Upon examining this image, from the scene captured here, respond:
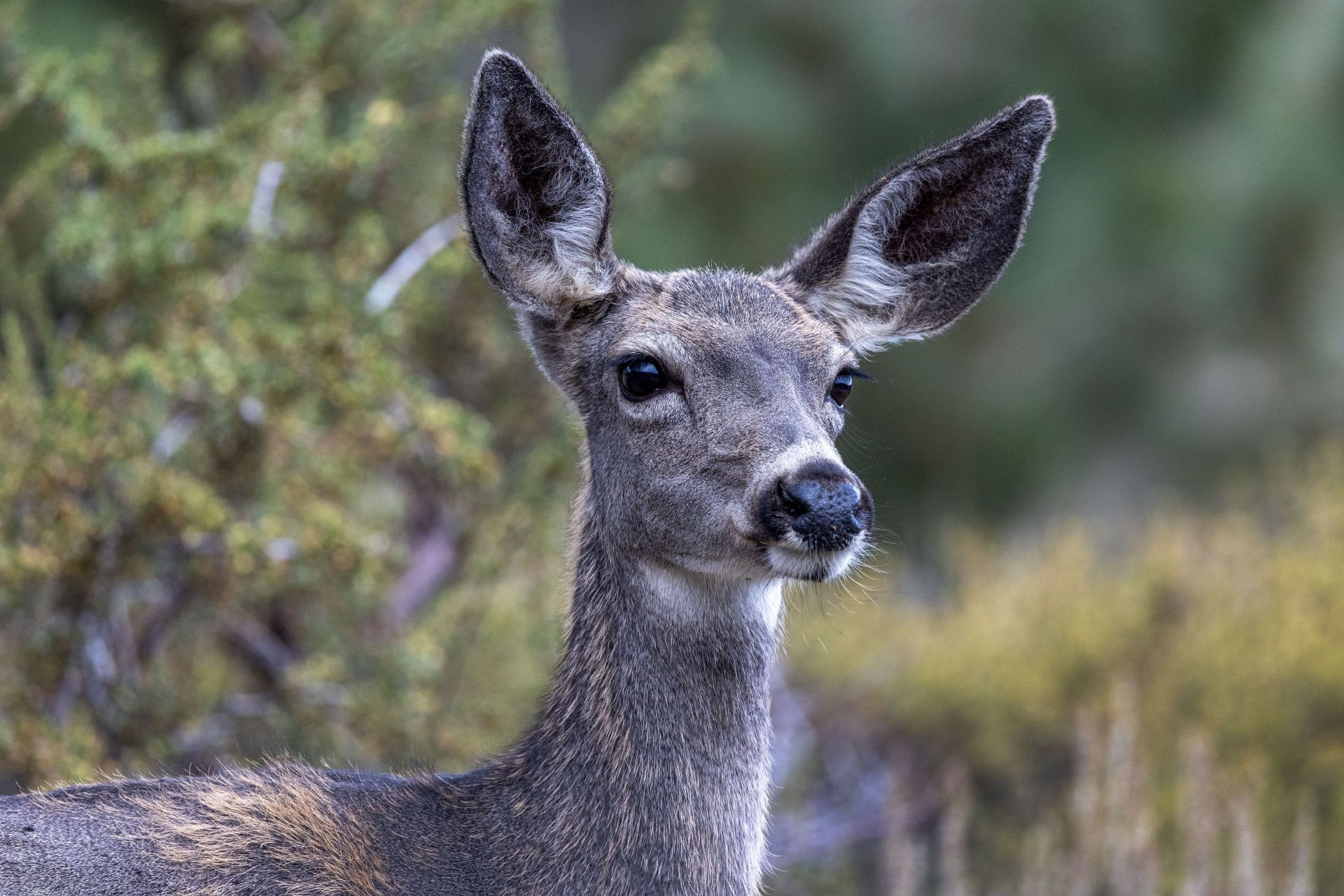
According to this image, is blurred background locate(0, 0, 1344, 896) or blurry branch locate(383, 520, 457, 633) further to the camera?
blurry branch locate(383, 520, 457, 633)

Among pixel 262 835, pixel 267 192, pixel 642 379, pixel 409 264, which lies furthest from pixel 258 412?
pixel 262 835

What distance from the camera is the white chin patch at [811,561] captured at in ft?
13.9

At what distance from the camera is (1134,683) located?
8.91 m

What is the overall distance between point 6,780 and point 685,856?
3.14m

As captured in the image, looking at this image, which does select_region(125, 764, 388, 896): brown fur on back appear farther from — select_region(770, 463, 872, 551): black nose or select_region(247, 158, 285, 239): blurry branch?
select_region(247, 158, 285, 239): blurry branch

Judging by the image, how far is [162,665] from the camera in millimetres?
7762

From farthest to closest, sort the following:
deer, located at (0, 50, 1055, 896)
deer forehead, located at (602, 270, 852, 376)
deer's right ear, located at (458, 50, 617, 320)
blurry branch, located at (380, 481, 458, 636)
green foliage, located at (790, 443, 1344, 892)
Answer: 1. blurry branch, located at (380, 481, 458, 636)
2. green foliage, located at (790, 443, 1344, 892)
3. deer's right ear, located at (458, 50, 617, 320)
4. deer forehead, located at (602, 270, 852, 376)
5. deer, located at (0, 50, 1055, 896)

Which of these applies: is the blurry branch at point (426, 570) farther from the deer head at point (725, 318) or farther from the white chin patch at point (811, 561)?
the white chin patch at point (811, 561)

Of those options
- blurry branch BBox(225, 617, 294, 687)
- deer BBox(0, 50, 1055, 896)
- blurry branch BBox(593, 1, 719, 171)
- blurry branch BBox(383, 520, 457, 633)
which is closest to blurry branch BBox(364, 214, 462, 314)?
blurry branch BBox(593, 1, 719, 171)

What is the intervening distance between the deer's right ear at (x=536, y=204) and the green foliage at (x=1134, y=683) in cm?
337

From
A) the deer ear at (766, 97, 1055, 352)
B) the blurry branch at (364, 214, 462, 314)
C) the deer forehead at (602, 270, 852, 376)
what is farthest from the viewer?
the blurry branch at (364, 214, 462, 314)

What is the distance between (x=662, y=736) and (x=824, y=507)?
78 cm

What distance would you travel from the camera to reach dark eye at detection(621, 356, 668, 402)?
4.65 m

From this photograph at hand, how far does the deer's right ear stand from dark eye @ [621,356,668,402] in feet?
1.03
